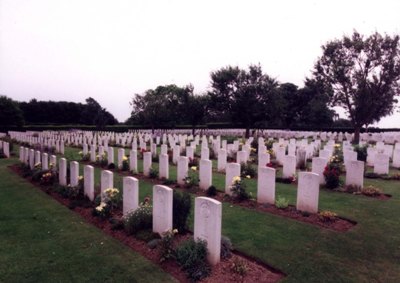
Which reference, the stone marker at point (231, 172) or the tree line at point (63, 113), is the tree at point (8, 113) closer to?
the tree line at point (63, 113)

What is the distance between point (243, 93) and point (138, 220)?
30668mm

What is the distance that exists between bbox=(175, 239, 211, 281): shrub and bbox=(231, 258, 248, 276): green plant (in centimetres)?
39

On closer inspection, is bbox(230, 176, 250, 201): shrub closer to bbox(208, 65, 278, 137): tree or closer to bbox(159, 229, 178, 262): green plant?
bbox(159, 229, 178, 262): green plant

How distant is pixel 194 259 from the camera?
4.82 m

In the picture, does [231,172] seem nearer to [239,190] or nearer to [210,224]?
[239,190]

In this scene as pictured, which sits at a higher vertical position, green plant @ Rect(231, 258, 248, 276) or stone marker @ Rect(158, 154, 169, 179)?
stone marker @ Rect(158, 154, 169, 179)

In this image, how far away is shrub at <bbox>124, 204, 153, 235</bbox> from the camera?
6.41 metres

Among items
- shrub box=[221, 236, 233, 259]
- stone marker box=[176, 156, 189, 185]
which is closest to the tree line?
stone marker box=[176, 156, 189, 185]

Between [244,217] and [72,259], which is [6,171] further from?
[244,217]

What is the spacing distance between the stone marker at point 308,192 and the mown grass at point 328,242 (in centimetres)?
71

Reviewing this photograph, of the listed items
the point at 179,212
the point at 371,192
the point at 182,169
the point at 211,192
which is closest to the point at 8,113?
the point at 182,169

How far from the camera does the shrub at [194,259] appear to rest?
4.70 meters

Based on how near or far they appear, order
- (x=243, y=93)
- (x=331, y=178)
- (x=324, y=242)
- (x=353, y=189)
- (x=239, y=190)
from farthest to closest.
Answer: (x=243, y=93)
(x=331, y=178)
(x=353, y=189)
(x=239, y=190)
(x=324, y=242)

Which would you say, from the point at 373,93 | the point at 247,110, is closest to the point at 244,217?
the point at 373,93
